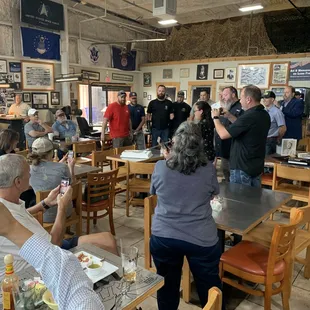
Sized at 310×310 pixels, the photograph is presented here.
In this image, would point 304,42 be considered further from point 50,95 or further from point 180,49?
point 50,95

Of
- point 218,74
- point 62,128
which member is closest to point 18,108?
point 62,128

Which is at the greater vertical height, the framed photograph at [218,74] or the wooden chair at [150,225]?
the framed photograph at [218,74]

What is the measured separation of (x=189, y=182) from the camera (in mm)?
1825

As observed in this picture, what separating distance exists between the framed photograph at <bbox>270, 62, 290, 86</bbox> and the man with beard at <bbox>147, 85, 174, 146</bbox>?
3.59m

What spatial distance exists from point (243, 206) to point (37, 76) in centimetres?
675

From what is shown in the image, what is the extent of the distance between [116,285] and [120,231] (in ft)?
7.67

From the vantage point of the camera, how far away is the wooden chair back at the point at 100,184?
328 centimetres

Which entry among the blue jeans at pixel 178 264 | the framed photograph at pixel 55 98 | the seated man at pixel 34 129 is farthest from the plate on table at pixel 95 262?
the framed photograph at pixel 55 98

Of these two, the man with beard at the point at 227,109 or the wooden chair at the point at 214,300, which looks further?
the man with beard at the point at 227,109

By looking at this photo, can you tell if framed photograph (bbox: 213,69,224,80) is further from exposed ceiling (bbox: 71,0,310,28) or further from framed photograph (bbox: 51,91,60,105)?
framed photograph (bbox: 51,91,60,105)

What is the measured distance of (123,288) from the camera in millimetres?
1388

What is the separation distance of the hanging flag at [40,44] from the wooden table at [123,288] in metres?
6.90

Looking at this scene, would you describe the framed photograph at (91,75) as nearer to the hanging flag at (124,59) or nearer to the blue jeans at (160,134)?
the hanging flag at (124,59)

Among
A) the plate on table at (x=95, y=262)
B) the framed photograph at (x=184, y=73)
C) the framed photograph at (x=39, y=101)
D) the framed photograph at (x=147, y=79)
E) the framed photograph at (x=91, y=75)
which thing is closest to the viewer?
the plate on table at (x=95, y=262)
